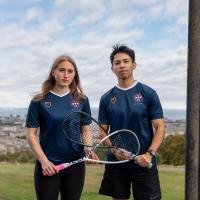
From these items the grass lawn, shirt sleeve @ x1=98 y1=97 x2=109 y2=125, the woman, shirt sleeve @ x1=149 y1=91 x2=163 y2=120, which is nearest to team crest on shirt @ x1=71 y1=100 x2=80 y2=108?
the woman

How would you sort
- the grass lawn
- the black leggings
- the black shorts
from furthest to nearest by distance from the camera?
1. the grass lawn
2. the black shorts
3. the black leggings

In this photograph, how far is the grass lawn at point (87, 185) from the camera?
25.6 ft

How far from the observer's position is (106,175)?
4.06 metres

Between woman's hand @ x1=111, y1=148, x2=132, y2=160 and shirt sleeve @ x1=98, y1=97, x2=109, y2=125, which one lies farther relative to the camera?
shirt sleeve @ x1=98, y1=97, x2=109, y2=125

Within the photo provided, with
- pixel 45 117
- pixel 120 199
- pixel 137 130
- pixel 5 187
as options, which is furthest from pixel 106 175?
pixel 5 187

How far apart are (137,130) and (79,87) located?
60 cm

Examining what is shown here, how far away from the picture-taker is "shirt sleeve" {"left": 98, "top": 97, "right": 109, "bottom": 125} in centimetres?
403

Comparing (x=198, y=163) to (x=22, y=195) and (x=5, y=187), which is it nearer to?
(x=22, y=195)

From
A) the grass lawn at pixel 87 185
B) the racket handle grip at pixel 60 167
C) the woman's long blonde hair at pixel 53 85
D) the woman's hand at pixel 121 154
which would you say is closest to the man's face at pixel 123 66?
the woman's long blonde hair at pixel 53 85

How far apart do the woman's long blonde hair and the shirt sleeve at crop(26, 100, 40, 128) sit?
2.2 inches

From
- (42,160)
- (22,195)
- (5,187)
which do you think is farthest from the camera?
(5,187)

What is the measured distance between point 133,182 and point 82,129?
61 cm

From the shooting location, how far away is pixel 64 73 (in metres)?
3.83

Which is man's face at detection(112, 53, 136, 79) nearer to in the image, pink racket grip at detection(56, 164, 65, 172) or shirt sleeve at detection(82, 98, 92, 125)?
shirt sleeve at detection(82, 98, 92, 125)
